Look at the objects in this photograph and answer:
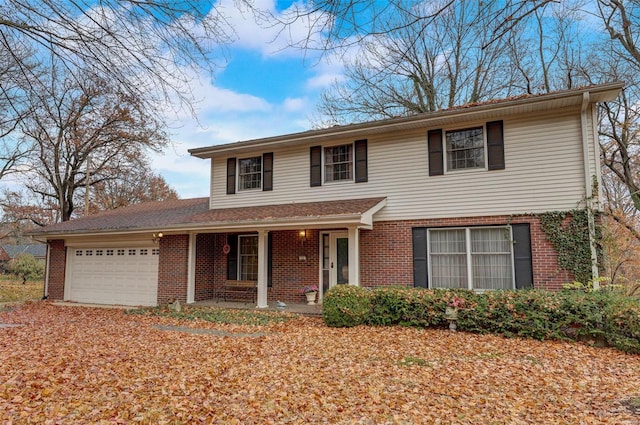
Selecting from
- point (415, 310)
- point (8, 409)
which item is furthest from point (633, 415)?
point (8, 409)

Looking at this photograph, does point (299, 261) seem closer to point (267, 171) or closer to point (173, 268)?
point (267, 171)

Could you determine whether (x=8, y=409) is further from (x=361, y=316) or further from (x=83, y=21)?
(x=361, y=316)

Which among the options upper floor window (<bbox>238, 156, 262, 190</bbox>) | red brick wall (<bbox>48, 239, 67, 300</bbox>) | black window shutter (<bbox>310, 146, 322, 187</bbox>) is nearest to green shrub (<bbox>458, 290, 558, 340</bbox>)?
black window shutter (<bbox>310, 146, 322, 187</bbox>)

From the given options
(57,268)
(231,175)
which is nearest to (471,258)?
(231,175)

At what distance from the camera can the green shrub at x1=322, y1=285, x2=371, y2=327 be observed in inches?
338

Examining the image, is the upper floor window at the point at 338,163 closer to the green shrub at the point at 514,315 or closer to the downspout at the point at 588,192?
the green shrub at the point at 514,315

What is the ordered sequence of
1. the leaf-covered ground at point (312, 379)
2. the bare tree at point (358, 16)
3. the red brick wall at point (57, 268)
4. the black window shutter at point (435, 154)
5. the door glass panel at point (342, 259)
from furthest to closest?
the red brick wall at point (57, 268)
the door glass panel at point (342, 259)
the black window shutter at point (435, 154)
the leaf-covered ground at point (312, 379)
the bare tree at point (358, 16)

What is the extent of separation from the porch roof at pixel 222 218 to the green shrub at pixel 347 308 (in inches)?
68.5

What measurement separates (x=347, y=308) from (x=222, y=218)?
4.89 metres

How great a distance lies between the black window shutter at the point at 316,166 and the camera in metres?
11.7

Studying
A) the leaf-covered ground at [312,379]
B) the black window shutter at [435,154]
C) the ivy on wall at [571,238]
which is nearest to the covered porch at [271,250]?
the black window shutter at [435,154]

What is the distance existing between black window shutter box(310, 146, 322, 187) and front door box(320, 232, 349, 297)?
5.26 ft

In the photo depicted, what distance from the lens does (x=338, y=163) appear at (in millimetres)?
11641

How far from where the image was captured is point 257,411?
4.10 meters
